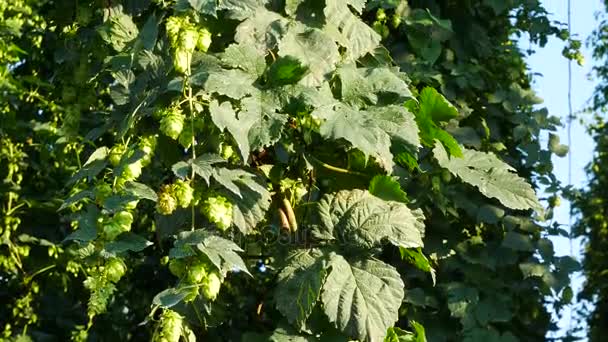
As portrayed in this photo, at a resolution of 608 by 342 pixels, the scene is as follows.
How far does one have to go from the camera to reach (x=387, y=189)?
217 cm

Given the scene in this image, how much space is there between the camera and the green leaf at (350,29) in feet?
7.51

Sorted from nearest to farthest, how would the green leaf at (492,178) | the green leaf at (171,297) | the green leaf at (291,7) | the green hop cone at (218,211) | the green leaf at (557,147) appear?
the green leaf at (171,297)
the green hop cone at (218,211)
the green leaf at (291,7)
the green leaf at (492,178)
the green leaf at (557,147)

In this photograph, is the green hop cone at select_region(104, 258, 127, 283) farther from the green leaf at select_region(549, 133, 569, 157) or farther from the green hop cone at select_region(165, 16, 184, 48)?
the green leaf at select_region(549, 133, 569, 157)

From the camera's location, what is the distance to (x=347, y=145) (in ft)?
7.38

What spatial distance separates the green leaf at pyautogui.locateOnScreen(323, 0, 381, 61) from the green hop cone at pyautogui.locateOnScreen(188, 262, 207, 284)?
25.9 inches

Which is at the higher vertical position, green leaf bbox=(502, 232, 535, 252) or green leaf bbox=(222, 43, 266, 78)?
green leaf bbox=(222, 43, 266, 78)

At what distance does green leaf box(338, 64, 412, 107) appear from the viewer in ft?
6.93

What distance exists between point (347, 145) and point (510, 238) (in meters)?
1.32

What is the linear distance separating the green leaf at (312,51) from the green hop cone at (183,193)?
12.9 inches

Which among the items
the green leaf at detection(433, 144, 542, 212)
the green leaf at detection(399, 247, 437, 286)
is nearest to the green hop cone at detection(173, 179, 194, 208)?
the green leaf at detection(399, 247, 437, 286)

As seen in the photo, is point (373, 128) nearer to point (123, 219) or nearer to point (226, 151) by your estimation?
point (226, 151)

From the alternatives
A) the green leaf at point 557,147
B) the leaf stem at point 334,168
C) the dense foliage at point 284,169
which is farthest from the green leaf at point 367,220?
the green leaf at point 557,147

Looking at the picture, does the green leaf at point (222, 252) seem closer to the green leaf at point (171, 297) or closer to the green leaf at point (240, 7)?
the green leaf at point (171, 297)

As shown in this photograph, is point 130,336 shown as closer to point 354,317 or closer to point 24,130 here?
point 24,130
